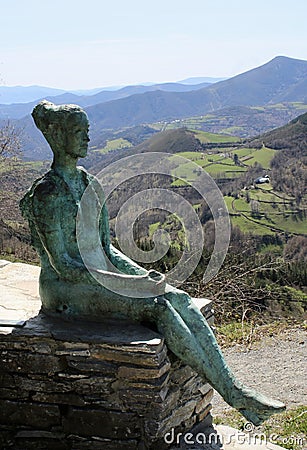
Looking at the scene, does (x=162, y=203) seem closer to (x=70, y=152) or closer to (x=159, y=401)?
(x=70, y=152)

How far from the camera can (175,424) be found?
410 cm

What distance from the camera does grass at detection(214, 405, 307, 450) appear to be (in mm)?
5117

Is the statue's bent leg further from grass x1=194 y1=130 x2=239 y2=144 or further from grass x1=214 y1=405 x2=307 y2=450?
grass x1=194 y1=130 x2=239 y2=144

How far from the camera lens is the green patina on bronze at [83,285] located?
383 cm

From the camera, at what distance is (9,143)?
47.7 ft

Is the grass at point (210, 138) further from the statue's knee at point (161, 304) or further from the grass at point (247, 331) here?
the statue's knee at point (161, 304)

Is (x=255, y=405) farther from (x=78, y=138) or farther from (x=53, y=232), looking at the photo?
(x=78, y=138)

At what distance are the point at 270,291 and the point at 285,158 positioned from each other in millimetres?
51438

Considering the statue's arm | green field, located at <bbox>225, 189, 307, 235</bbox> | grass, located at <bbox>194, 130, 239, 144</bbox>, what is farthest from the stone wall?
grass, located at <bbox>194, 130, 239, 144</bbox>

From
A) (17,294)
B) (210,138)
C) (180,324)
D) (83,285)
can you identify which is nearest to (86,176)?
(83,285)

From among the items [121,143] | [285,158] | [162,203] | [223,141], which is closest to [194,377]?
[162,203]

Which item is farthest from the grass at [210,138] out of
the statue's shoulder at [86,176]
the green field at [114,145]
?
the statue's shoulder at [86,176]

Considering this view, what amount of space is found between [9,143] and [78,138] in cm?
1128

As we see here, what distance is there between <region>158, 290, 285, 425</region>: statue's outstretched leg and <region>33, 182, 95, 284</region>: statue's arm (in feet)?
2.24
